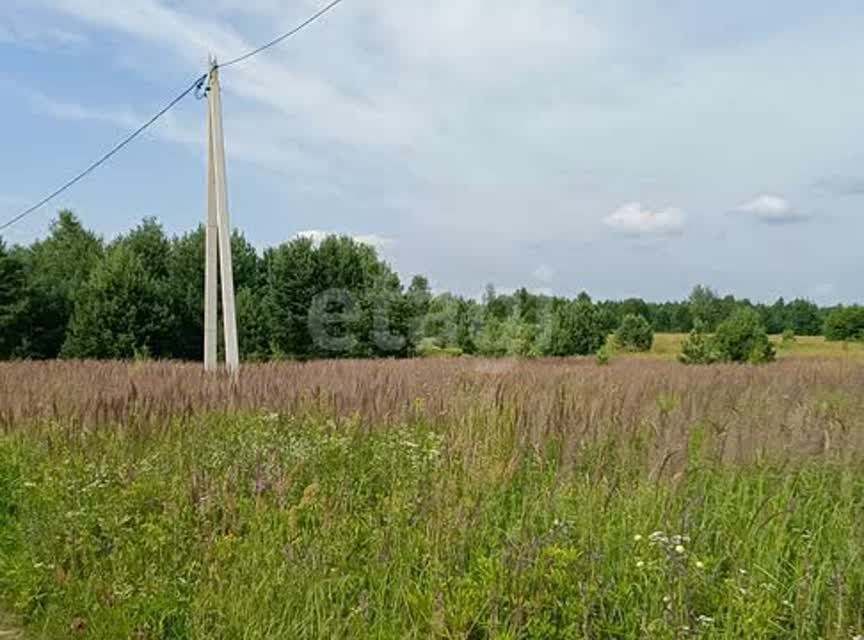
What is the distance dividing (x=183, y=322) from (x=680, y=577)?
102 ft

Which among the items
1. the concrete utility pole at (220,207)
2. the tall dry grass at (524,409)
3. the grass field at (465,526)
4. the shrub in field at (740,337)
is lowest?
the grass field at (465,526)

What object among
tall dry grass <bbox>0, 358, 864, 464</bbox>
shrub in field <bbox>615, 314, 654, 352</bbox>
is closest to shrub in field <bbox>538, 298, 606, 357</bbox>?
shrub in field <bbox>615, 314, 654, 352</bbox>

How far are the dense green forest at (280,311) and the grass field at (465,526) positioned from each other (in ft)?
81.5

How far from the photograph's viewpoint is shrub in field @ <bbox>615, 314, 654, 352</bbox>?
38719mm

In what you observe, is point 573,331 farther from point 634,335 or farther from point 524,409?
point 524,409

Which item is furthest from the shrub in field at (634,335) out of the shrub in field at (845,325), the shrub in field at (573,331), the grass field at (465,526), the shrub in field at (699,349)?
the grass field at (465,526)

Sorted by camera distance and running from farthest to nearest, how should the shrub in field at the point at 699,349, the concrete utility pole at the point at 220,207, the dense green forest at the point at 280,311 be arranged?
the dense green forest at the point at 280,311
the shrub in field at the point at 699,349
the concrete utility pole at the point at 220,207

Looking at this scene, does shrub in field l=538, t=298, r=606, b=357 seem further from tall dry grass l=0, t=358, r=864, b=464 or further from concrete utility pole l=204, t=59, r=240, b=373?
tall dry grass l=0, t=358, r=864, b=464

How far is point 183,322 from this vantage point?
3061 cm

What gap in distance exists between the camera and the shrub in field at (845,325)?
3607cm

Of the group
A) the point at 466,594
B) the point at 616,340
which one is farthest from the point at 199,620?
the point at 616,340

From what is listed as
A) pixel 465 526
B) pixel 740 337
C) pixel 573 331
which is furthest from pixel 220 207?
pixel 573 331

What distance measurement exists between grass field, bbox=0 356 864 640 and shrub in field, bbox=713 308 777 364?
1993 centimetres

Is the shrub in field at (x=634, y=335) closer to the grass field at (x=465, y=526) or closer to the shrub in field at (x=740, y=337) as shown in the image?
the shrub in field at (x=740, y=337)
